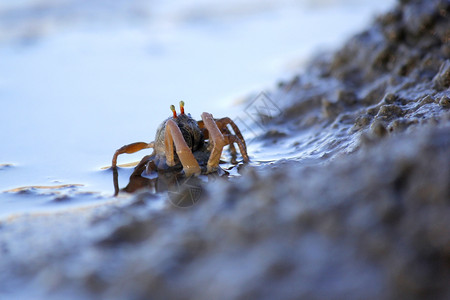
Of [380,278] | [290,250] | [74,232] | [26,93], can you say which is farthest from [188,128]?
[26,93]

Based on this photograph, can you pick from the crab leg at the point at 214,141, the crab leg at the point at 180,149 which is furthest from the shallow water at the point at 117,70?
the crab leg at the point at 214,141

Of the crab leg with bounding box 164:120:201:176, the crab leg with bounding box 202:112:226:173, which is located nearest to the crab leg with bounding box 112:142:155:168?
the crab leg with bounding box 164:120:201:176

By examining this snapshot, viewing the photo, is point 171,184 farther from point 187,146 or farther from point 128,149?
point 128,149

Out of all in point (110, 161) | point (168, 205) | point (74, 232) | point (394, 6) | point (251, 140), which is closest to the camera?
point (74, 232)

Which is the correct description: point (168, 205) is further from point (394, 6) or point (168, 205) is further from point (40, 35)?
point (40, 35)

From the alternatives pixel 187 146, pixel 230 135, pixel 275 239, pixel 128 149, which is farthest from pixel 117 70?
pixel 275 239

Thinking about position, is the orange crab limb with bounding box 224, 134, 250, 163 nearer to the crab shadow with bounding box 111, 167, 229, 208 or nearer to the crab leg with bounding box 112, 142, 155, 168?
the crab shadow with bounding box 111, 167, 229, 208
